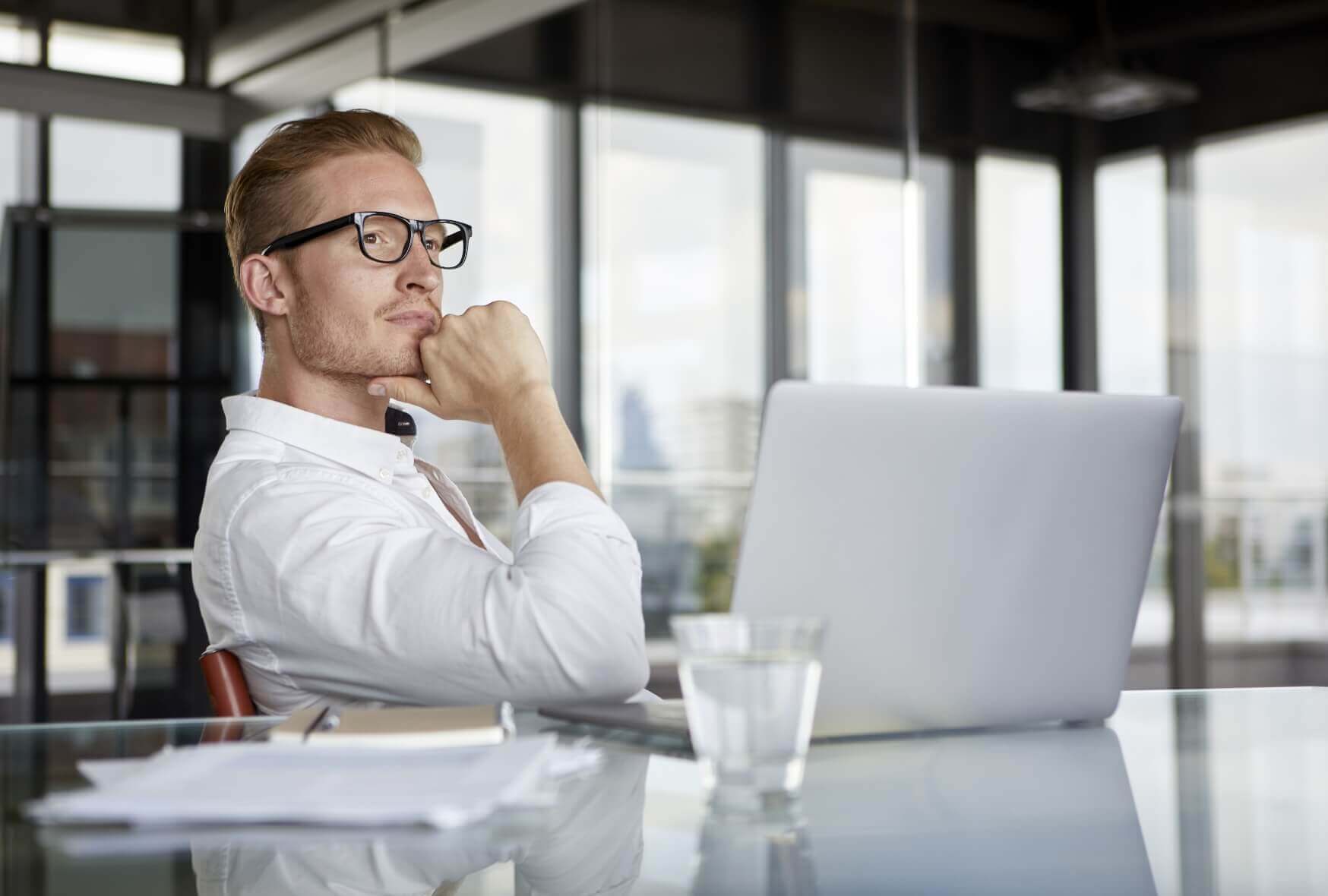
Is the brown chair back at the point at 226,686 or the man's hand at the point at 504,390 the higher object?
the man's hand at the point at 504,390

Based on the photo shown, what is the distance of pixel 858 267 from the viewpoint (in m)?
A: 4.73

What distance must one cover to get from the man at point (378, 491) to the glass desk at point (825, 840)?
227 mm

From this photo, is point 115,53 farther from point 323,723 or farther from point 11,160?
point 323,723

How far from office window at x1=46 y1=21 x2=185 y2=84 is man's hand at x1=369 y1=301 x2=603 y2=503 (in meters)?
3.51

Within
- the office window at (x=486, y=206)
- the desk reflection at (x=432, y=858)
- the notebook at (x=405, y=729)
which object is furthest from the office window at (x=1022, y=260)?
the desk reflection at (x=432, y=858)

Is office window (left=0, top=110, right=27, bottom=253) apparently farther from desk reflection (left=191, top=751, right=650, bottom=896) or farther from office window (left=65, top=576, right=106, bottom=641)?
desk reflection (left=191, top=751, right=650, bottom=896)

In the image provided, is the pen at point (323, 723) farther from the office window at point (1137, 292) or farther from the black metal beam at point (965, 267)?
the office window at point (1137, 292)

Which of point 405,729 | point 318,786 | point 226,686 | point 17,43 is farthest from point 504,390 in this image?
point 17,43

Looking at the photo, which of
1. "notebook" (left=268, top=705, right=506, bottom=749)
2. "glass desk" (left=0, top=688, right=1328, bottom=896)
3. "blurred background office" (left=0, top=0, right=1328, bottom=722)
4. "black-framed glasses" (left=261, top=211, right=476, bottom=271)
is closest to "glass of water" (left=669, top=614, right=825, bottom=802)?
"glass desk" (left=0, top=688, right=1328, bottom=896)

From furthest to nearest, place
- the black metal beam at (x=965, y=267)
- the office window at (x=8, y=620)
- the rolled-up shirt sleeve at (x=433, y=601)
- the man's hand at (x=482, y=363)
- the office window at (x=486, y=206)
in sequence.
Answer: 1. the black metal beam at (x=965, y=267)
2. the office window at (x=486, y=206)
3. the office window at (x=8, y=620)
4. the man's hand at (x=482, y=363)
5. the rolled-up shirt sleeve at (x=433, y=601)

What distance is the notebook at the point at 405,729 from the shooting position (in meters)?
0.78

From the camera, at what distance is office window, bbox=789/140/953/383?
15.4 ft

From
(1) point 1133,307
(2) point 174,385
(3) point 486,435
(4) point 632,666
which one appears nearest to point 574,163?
(3) point 486,435

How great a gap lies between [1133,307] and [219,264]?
122 inches
